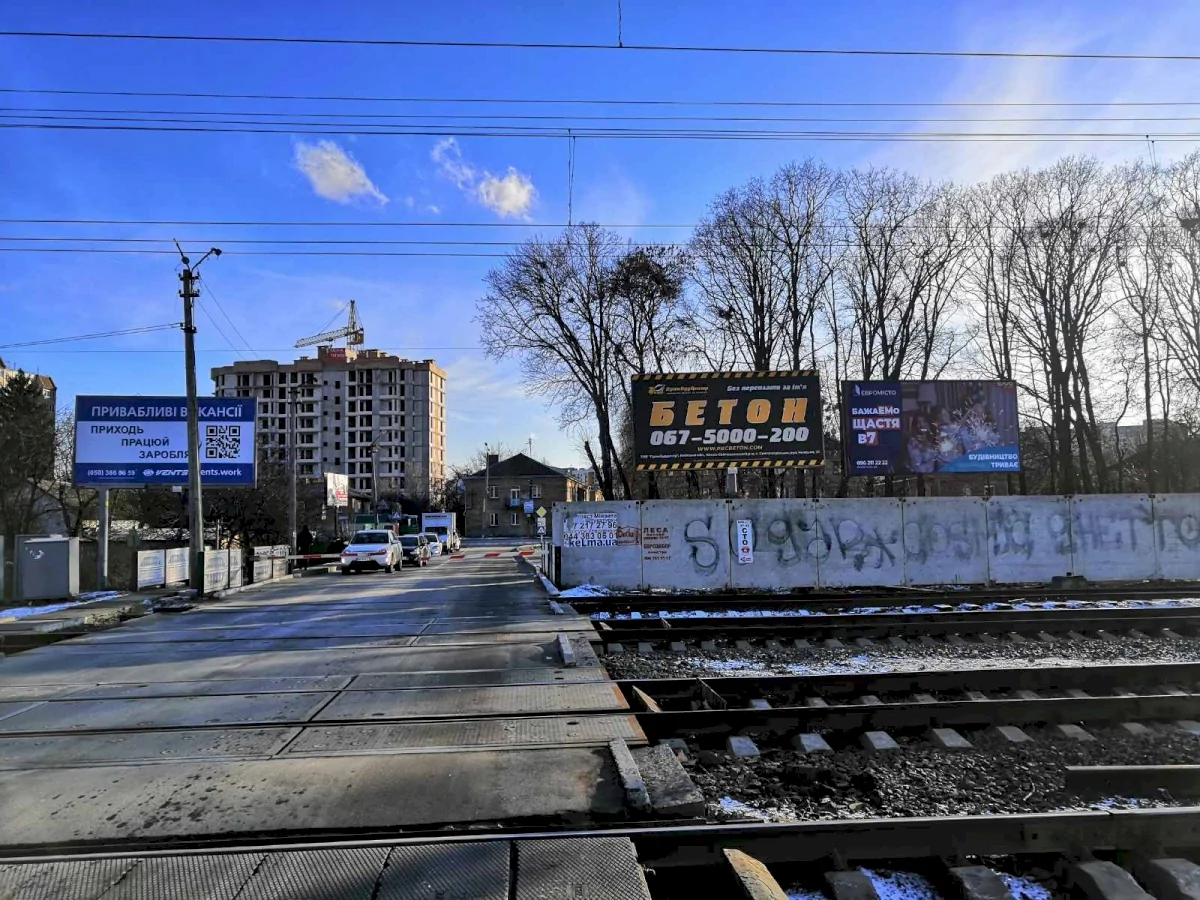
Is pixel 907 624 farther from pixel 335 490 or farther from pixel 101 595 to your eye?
pixel 335 490

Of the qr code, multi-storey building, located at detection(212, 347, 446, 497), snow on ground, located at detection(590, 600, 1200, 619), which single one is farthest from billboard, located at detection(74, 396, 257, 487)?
multi-storey building, located at detection(212, 347, 446, 497)

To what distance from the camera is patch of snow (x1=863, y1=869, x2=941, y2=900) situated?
406cm

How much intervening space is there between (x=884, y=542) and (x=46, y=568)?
941 inches

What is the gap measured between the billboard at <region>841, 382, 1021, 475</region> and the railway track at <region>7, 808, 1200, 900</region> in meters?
19.8

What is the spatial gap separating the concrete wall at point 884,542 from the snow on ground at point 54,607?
42.7ft

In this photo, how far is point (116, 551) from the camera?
2416 cm

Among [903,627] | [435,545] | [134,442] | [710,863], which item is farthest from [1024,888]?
[435,545]

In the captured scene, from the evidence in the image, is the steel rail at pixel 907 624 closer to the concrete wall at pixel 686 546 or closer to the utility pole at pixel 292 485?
the concrete wall at pixel 686 546

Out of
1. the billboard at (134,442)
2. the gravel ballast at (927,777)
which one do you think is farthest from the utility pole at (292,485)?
the gravel ballast at (927,777)

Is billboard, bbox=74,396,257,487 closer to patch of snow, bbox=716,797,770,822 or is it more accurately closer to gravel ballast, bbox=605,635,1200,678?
gravel ballast, bbox=605,635,1200,678

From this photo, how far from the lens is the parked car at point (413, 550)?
39.3m

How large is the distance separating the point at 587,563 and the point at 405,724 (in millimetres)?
13654

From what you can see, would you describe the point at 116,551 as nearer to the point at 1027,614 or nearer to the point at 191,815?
the point at 191,815

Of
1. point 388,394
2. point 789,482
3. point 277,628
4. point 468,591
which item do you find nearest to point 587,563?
point 468,591
